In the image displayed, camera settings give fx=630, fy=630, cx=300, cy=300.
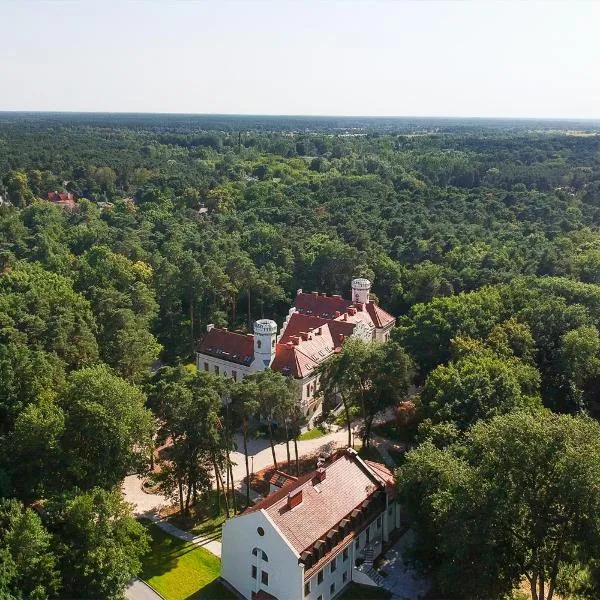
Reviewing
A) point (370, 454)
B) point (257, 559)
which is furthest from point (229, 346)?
point (257, 559)

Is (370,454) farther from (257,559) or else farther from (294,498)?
(257,559)

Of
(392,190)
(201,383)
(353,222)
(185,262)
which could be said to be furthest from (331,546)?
(392,190)

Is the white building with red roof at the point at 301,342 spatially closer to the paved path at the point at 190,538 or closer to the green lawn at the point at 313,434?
the green lawn at the point at 313,434

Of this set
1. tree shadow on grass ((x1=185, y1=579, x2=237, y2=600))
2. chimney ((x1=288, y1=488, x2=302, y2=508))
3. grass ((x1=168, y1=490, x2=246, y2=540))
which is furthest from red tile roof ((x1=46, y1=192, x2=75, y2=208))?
chimney ((x1=288, y1=488, x2=302, y2=508))

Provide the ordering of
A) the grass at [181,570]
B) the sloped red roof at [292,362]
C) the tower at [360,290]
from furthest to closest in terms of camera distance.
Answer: the tower at [360,290]
the sloped red roof at [292,362]
the grass at [181,570]

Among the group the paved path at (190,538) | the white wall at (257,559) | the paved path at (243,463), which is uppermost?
the white wall at (257,559)

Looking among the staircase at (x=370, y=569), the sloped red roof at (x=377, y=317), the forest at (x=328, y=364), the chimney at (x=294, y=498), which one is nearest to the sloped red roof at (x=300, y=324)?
the sloped red roof at (x=377, y=317)
